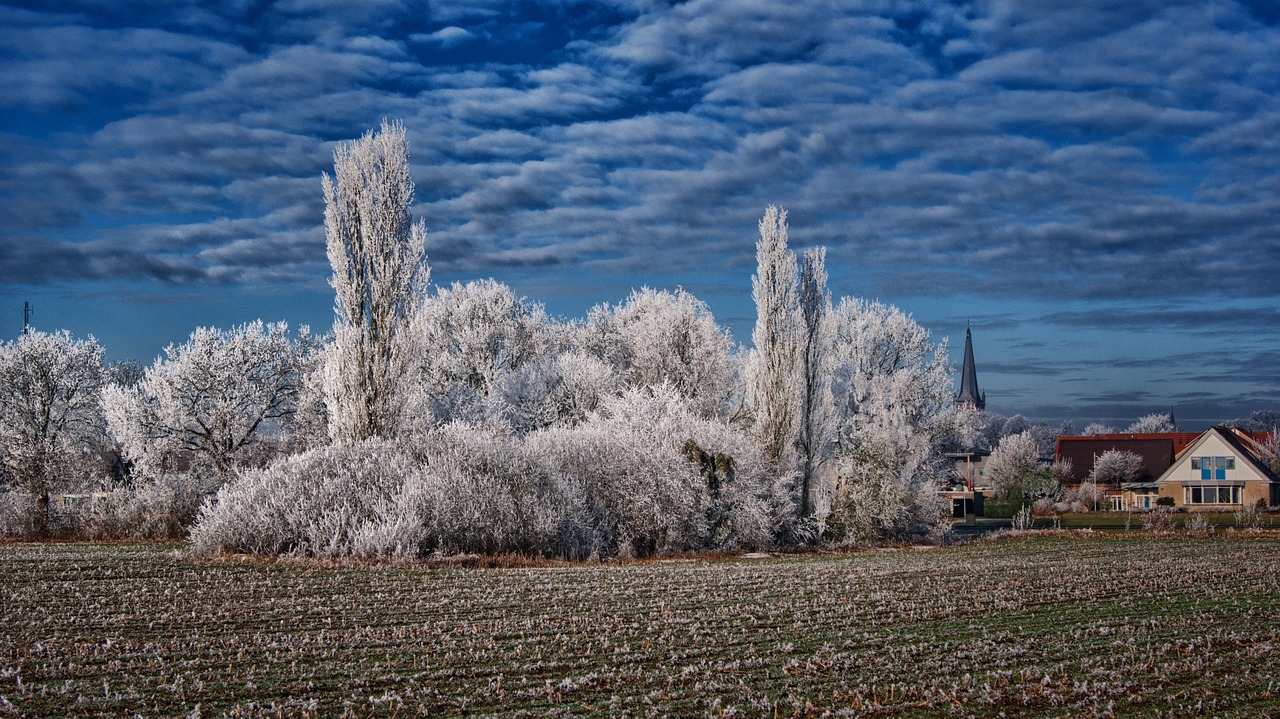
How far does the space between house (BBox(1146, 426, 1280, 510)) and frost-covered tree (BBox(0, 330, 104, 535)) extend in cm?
6158

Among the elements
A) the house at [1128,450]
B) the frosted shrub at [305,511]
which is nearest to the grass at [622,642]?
the frosted shrub at [305,511]

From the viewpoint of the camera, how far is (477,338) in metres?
45.2

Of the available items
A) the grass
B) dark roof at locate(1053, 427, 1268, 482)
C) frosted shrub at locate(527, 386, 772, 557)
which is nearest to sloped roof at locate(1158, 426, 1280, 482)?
dark roof at locate(1053, 427, 1268, 482)

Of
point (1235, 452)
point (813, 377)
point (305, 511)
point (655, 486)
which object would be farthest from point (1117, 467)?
point (305, 511)

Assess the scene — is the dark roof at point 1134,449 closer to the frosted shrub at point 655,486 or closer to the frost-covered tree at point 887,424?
the frost-covered tree at point 887,424

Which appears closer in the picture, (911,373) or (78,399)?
(78,399)

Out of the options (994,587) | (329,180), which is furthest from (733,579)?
(329,180)

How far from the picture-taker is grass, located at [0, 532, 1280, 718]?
7691mm

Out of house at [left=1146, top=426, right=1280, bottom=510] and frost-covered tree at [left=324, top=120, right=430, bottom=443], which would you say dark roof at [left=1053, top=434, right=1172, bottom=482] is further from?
frost-covered tree at [left=324, top=120, right=430, bottom=443]

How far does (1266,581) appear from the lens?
17312 mm

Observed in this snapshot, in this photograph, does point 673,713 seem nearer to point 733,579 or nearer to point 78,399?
point 733,579

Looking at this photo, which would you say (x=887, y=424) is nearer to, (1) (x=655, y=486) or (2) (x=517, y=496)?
(1) (x=655, y=486)

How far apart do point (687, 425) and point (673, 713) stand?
66.7 ft

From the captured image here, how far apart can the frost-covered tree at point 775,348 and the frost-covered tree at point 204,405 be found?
1843 cm
